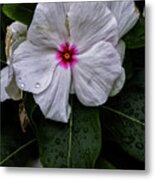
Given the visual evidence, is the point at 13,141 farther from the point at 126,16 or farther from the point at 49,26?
the point at 126,16

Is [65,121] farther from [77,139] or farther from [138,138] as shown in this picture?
[138,138]

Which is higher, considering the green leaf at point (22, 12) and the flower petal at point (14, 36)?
the green leaf at point (22, 12)

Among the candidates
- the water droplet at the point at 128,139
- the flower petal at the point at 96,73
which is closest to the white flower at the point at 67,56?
the flower petal at the point at 96,73

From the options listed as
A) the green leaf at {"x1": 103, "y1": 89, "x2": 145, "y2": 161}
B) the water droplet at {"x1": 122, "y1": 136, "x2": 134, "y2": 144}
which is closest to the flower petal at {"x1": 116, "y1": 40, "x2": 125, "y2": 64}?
the green leaf at {"x1": 103, "y1": 89, "x2": 145, "y2": 161}

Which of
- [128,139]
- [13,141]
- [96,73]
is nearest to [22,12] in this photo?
[96,73]

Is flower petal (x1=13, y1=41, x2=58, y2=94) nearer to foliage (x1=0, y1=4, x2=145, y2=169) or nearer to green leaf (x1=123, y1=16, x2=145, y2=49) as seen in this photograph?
foliage (x1=0, y1=4, x2=145, y2=169)

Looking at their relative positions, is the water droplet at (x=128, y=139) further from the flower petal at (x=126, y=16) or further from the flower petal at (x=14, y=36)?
the flower petal at (x=14, y=36)
